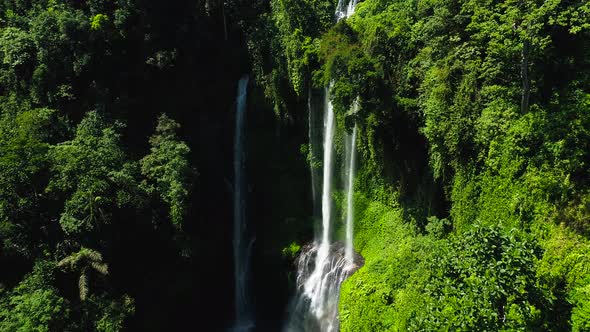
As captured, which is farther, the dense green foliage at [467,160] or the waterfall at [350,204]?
the waterfall at [350,204]

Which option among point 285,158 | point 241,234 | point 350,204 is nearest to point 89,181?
point 241,234

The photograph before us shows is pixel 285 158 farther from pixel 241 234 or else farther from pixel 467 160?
pixel 467 160

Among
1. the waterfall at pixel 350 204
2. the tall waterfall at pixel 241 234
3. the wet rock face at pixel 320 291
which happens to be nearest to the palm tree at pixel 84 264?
the tall waterfall at pixel 241 234

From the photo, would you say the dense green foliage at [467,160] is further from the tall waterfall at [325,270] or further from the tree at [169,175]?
the tree at [169,175]

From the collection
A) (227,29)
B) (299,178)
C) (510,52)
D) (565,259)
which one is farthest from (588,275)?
(227,29)

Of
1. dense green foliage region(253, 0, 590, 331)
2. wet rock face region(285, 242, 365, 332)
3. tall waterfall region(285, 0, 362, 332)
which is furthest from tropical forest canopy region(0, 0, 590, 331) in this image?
wet rock face region(285, 242, 365, 332)

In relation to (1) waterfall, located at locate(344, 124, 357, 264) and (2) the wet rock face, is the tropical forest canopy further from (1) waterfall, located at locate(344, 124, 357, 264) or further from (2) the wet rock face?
(2) the wet rock face

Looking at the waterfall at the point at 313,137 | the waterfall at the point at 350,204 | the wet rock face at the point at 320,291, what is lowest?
the wet rock face at the point at 320,291
